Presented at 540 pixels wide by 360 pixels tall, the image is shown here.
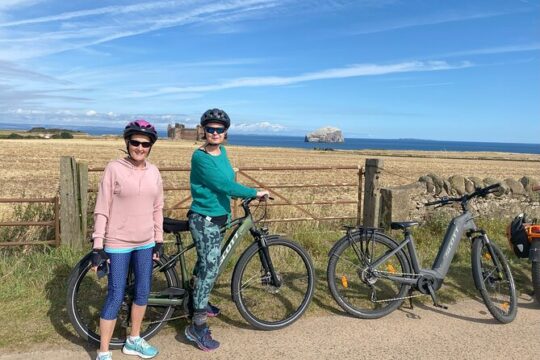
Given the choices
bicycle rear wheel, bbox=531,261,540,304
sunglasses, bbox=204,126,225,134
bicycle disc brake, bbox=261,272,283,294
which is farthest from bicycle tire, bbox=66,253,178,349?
bicycle rear wheel, bbox=531,261,540,304

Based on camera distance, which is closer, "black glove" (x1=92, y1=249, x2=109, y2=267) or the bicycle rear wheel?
"black glove" (x1=92, y1=249, x2=109, y2=267)

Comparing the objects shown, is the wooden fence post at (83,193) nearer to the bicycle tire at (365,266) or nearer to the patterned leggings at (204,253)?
the patterned leggings at (204,253)

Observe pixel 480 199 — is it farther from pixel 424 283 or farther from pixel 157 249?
pixel 157 249

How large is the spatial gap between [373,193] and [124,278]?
5327 mm

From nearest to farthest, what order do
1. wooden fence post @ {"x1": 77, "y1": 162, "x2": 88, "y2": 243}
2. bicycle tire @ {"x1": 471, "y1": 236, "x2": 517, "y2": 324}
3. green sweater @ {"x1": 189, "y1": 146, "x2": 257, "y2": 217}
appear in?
green sweater @ {"x1": 189, "y1": 146, "x2": 257, "y2": 217} < bicycle tire @ {"x1": 471, "y1": 236, "x2": 517, "y2": 324} < wooden fence post @ {"x1": 77, "y1": 162, "x2": 88, "y2": 243}

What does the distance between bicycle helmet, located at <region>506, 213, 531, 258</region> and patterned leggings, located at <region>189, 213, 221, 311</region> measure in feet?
10.8

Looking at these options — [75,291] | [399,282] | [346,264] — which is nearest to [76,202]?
[75,291]

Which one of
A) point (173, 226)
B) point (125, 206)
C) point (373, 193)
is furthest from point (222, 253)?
point (373, 193)

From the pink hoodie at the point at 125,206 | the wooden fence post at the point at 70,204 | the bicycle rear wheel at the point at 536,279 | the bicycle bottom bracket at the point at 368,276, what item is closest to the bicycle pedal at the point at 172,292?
the pink hoodie at the point at 125,206

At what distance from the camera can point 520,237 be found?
5121 millimetres

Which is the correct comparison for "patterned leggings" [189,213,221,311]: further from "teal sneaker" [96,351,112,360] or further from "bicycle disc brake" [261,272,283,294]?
"teal sneaker" [96,351,112,360]

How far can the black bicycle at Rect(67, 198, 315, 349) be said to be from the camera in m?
3.74

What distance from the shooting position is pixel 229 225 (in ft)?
13.3

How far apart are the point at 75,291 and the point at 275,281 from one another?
5.39 ft
